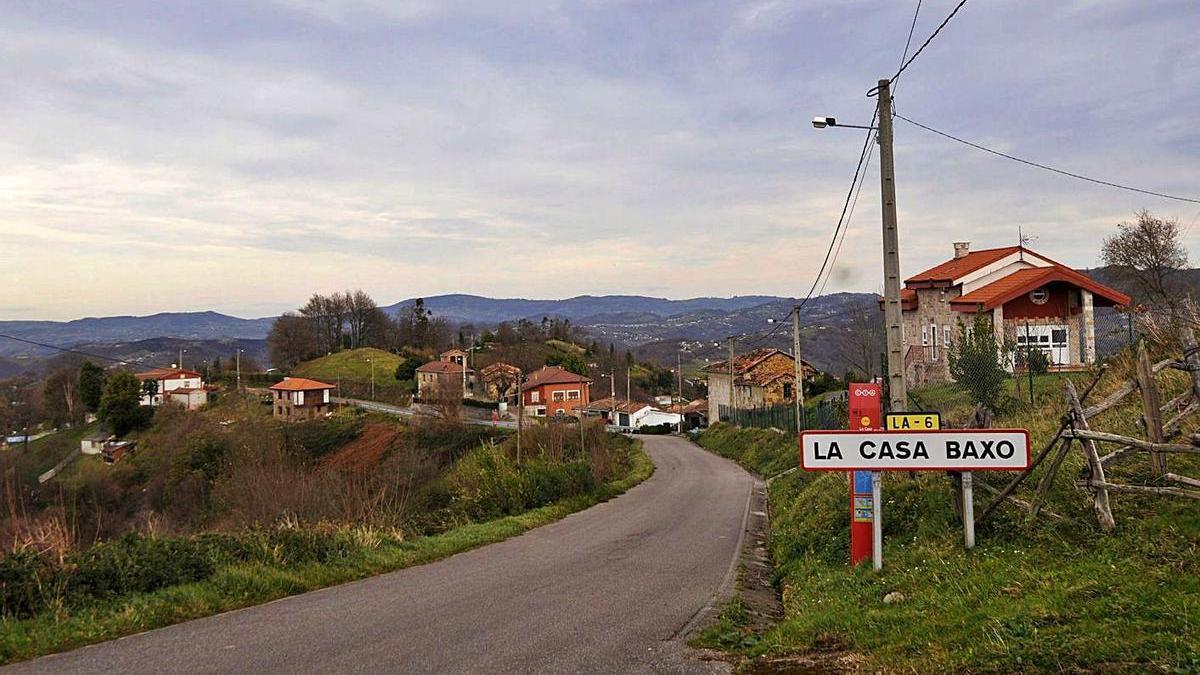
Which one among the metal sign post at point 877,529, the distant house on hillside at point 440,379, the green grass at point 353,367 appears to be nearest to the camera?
the metal sign post at point 877,529

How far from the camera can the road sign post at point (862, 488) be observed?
8.68 m

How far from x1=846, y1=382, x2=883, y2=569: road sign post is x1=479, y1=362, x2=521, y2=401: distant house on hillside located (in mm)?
76658

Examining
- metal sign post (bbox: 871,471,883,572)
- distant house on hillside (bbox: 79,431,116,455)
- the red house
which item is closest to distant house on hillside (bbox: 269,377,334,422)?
distant house on hillside (bbox: 79,431,116,455)

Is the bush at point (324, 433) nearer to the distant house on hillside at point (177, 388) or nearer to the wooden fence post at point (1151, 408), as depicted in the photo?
the distant house on hillside at point (177, 388)

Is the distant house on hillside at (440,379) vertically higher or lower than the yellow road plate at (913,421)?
lower

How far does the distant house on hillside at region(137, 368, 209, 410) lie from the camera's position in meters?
84.9

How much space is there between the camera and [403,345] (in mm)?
120938

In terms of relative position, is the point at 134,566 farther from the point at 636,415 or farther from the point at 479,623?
the point at 636,415

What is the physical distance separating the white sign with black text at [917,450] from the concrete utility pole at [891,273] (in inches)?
123

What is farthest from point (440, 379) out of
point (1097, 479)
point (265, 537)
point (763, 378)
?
point (1097, 479)

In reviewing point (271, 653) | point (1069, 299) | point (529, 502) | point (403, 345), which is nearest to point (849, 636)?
point (271, 653)

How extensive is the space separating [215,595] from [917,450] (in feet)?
23.0

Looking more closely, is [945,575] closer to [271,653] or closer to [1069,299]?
[271,653]

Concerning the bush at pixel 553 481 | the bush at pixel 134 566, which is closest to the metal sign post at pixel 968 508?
the bush at pixel 134 566
